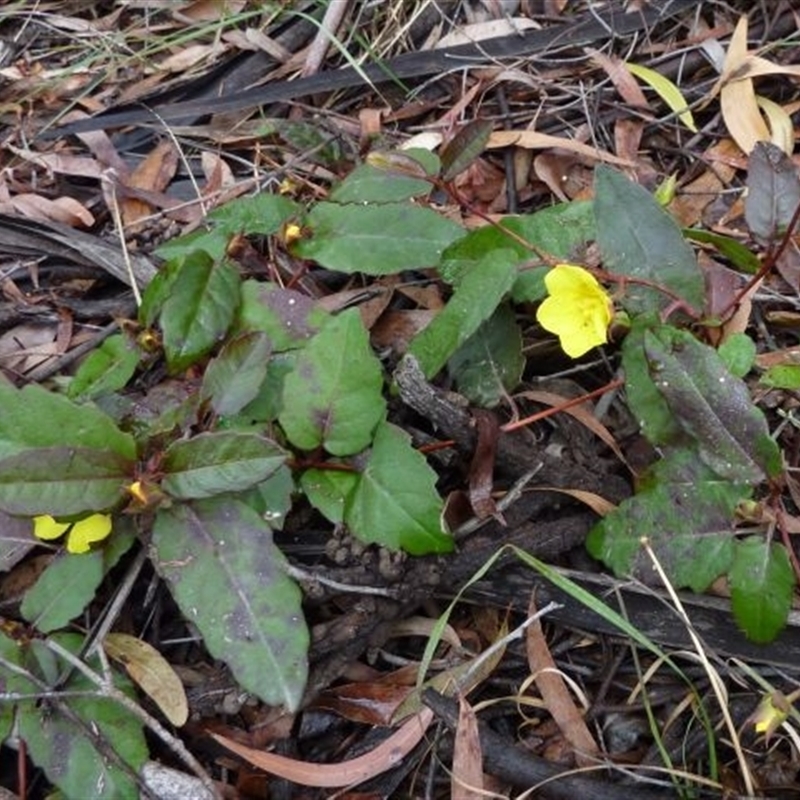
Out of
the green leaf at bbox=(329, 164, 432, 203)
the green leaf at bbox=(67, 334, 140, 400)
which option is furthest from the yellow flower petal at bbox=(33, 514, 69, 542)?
the green leaf at bbox=(329, 164, 432, 203)

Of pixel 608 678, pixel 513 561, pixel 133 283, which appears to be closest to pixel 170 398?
pixel 133 283

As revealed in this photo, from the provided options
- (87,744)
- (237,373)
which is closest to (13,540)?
(87,744)

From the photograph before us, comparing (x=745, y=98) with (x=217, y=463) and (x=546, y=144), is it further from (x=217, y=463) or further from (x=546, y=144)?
(x=217, y=463)

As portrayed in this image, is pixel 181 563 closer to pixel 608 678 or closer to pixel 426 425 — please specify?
pixel 426 425

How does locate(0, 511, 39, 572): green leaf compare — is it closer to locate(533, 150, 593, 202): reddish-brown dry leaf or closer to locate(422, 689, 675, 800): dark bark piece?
locate(422, 689, 675, 800): dark bark piece

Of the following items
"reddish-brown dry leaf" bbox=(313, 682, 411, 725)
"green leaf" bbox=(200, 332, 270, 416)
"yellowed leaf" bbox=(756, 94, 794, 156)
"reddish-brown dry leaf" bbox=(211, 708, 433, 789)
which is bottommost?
"reddish-brown dry leaf" bbox=(211, 708, 433, 789)

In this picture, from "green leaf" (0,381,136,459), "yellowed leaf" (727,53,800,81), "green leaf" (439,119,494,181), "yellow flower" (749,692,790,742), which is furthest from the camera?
"yellowed leaf" (727,53,800,81)
